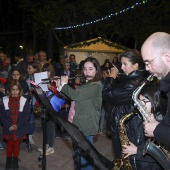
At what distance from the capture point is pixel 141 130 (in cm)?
299

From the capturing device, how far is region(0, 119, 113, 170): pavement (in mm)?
4977

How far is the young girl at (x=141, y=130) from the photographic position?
9.20ft

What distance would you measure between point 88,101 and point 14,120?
1.61 metres

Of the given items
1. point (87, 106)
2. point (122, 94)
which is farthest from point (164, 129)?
point (87, 106)

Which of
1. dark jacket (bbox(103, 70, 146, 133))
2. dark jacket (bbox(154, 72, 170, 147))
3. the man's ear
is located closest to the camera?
dark jacket (bbox(154, 72, 170, 147))

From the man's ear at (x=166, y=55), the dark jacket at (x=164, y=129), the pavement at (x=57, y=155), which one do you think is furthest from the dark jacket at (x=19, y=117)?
the man's ear at (x=166, y=55)

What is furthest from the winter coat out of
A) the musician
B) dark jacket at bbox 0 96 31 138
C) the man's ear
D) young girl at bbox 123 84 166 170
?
the man's ear

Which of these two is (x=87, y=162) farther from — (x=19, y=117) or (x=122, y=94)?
(x=19, y=117)

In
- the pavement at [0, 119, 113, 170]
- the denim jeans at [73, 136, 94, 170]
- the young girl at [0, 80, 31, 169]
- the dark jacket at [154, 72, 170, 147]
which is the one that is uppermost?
the dark jacket at [154, 72, 170, 147]

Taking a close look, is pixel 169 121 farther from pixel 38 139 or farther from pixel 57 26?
pixel 57 26

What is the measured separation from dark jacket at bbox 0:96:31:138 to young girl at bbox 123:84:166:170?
7.85ft

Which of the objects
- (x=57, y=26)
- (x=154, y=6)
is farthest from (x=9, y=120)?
(x=154, y=6)

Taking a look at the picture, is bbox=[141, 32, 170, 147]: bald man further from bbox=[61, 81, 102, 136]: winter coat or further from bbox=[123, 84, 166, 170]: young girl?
bbox=[61, 81, 102, 136]: winter coat

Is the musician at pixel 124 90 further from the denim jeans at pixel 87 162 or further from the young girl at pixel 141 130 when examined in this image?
the young girl at pixel 141 130
